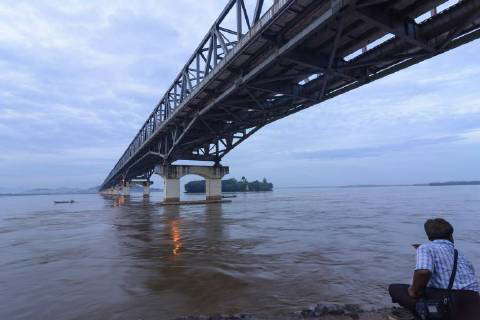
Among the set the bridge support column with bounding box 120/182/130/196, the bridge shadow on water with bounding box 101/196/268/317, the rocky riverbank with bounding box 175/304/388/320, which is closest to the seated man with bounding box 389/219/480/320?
the rocky riverbank with bounding box 175/304/388/320

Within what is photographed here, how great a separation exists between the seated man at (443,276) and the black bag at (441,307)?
0.11 ft

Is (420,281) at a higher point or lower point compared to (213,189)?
lower

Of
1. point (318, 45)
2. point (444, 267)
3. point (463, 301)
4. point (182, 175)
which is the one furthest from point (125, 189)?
point (463, 301)

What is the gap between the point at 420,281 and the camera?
3.69 metres

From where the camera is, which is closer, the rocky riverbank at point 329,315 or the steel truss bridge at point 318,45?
the rocky riverbank at point 329,315

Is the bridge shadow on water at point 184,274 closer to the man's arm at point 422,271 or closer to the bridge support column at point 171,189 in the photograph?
the man's arm at point 422,271

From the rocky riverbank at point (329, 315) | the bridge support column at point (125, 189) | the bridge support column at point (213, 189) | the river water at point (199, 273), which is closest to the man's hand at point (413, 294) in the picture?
the rocky riverbank at point (329, 315)

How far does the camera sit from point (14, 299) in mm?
7609

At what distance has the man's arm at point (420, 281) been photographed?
12.0ft

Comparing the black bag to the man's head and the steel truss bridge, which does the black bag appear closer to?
the man's head

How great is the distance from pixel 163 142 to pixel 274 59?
3704cm

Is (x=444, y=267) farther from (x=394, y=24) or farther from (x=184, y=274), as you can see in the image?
(x=394, y=24)

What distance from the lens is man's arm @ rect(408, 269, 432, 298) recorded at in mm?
3659

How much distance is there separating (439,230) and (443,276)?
19.3 inches
